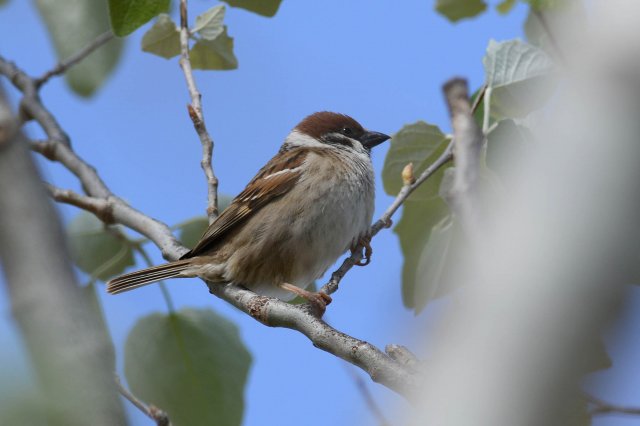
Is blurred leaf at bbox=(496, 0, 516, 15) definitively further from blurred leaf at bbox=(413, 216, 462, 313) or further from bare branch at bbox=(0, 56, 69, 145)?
bare branch at bbox=(0, 56, 69, 145)

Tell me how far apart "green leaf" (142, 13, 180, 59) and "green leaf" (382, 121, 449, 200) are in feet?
3.18

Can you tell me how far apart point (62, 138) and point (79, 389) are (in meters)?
2.93

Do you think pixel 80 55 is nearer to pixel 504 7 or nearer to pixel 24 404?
pixel 504 7

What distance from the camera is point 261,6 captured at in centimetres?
294

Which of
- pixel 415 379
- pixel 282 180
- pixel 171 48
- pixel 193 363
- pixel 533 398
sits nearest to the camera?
pixel 533 398

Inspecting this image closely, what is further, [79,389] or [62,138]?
[62,138]

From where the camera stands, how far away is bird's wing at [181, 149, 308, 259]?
3336 mm

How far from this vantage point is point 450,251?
2.66 metres

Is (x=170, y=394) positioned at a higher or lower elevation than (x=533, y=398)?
lower

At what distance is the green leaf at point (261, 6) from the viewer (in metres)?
2.91

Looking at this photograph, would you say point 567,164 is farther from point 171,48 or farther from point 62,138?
point 62,138

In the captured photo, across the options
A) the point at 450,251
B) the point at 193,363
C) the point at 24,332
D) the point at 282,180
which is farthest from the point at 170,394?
the point at 24,332

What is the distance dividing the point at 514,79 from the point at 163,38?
1.36 m

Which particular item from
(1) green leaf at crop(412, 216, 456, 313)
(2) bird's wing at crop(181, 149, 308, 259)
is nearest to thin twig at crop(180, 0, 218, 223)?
(2) bird's wing at crop(181, 149, 308, 259)
